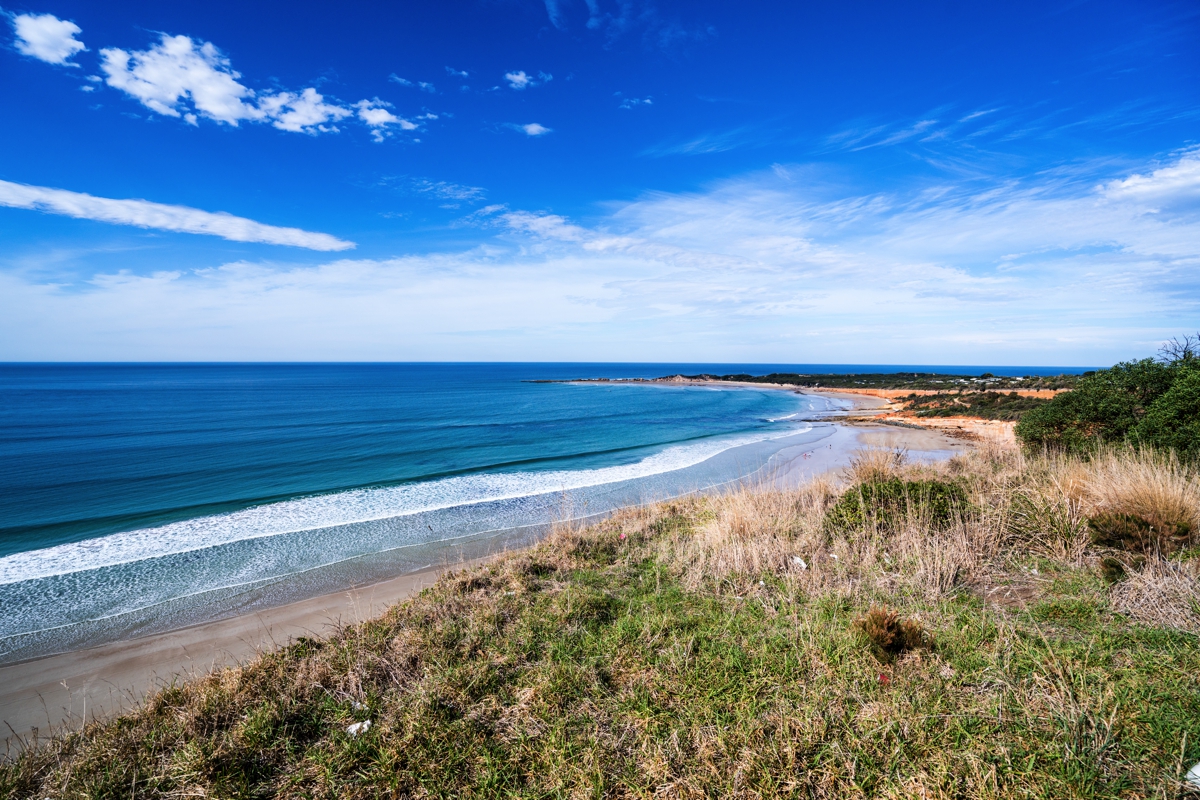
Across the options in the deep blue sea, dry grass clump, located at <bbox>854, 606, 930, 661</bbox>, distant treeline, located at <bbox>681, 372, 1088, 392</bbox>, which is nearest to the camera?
dry grass clump, located at <bbox>854, 606, 930, 661</bbox>

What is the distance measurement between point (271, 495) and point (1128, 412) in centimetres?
2480

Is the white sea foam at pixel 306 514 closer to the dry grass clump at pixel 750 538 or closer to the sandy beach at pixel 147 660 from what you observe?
the sandy beach at pixel 147 660

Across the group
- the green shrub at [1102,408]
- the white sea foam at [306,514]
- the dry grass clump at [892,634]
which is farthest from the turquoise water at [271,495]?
the green shrub at [1102,408]

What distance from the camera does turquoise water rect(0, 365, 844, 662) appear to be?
32.0 feet

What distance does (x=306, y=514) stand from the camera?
14.7m

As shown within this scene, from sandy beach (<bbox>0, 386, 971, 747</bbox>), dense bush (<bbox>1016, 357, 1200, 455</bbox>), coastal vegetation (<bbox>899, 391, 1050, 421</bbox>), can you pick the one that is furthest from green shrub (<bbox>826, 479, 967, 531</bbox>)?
coastal vegetation (<bbox>899, 391, 1050, 421</bbox>)

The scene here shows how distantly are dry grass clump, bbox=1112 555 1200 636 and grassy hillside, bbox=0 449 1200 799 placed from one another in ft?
0.10

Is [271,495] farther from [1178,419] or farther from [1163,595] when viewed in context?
[1178,419]

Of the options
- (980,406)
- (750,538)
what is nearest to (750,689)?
(750,538)

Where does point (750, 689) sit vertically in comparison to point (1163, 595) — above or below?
below

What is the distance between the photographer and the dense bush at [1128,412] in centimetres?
1016

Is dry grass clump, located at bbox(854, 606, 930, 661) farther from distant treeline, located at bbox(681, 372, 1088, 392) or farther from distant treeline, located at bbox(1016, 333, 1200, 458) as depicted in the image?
distant treeline, located at bbox(681, 372, 1088, 392)

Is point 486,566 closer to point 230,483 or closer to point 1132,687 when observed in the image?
point 1132,687

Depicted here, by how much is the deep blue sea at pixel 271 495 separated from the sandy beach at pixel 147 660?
0.57 meters
